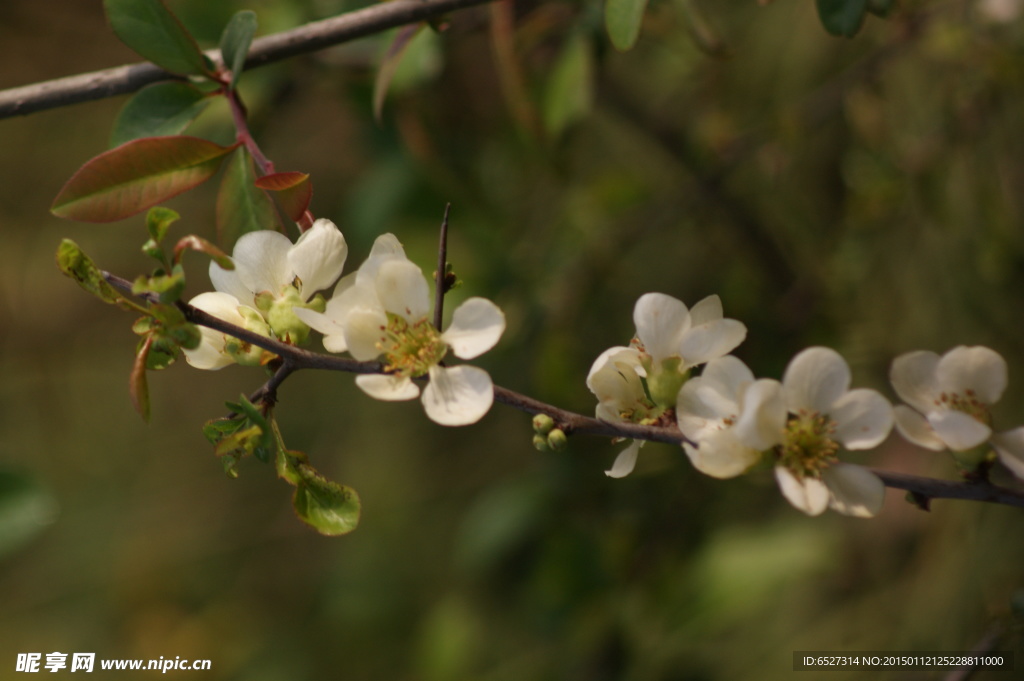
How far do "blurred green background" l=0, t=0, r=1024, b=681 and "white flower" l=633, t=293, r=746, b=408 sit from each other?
30 centimetres

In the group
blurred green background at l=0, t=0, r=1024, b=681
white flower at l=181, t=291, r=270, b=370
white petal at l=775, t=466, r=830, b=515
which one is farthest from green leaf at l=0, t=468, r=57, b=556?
white petal at l=775, t=466, r=830, b=515

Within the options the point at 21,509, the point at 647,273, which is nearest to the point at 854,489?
the point at 21,509

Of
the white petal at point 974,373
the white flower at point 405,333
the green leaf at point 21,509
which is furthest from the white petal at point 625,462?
the green leaf at point 21,509

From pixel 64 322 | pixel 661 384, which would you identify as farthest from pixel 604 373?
pixel 64 322

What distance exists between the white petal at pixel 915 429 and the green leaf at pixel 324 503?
0.36 m

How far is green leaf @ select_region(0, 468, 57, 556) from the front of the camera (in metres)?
0.77

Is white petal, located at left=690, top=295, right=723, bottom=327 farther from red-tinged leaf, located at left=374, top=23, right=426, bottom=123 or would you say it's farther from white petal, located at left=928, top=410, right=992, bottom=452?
red-tinged leaf, located at left=374, top=23, right=426, bottom=123

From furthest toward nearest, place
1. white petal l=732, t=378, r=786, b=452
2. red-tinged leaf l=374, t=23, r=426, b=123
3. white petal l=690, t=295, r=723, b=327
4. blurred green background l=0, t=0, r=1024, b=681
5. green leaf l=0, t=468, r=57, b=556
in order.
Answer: blurred green background l=0, t=0, r=1024, b=681 → green leaf l=0, t=468, r=57, b=556 → red-tinged leaf l=374, t=23, r=426, b=123 → white petal l=690, t=295, r=723, b=327 → white petal l=732, t=378, r=786, b=452

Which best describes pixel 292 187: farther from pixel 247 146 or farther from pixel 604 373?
pixel 604 373

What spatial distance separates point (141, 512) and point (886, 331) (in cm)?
188

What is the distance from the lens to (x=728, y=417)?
18.2 inches

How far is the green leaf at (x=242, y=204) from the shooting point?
560 mm

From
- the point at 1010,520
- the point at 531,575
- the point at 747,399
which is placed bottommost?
the point at 531,575

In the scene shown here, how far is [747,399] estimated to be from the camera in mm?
415
